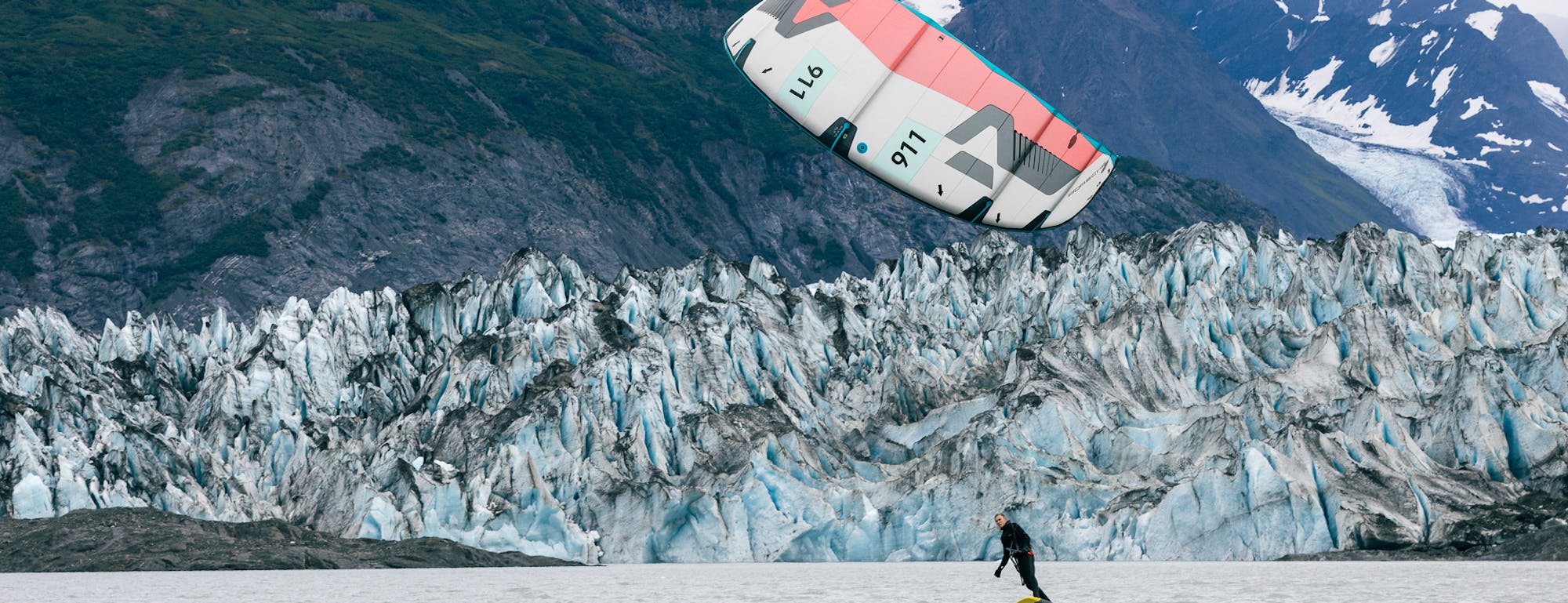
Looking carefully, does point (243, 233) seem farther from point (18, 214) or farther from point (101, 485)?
point (101, 485)

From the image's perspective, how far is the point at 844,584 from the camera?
151ft

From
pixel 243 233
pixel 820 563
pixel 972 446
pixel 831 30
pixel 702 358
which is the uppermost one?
pixel 243 233

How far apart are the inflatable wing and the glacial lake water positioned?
392 inches

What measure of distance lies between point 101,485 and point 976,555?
26.2 m

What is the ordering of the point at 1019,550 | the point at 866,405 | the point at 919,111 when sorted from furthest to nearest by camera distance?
the point at 866,405
the point at 919,111
the point at 1019,550

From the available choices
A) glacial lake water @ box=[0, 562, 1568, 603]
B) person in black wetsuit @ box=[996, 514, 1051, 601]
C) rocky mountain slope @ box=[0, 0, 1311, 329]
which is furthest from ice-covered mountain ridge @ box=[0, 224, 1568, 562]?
rocky mountain slope @ box=[0, 0, 1311, 329]

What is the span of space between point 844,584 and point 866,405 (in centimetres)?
2260

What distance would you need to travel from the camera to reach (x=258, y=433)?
63.9 metres

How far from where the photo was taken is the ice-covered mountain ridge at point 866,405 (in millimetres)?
54438

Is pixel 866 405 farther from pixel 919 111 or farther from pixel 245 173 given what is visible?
pixel 245 173

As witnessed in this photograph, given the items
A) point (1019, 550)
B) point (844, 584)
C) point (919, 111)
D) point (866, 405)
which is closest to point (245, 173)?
point (866, 405)

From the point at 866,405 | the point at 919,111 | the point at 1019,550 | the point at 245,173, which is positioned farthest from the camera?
the point at 245,173

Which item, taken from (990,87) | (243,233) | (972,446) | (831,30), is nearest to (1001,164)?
(990,87)

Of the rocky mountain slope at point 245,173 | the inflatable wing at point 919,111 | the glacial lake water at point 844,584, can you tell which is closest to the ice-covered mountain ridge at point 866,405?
the glacial lake water at point 844,584
